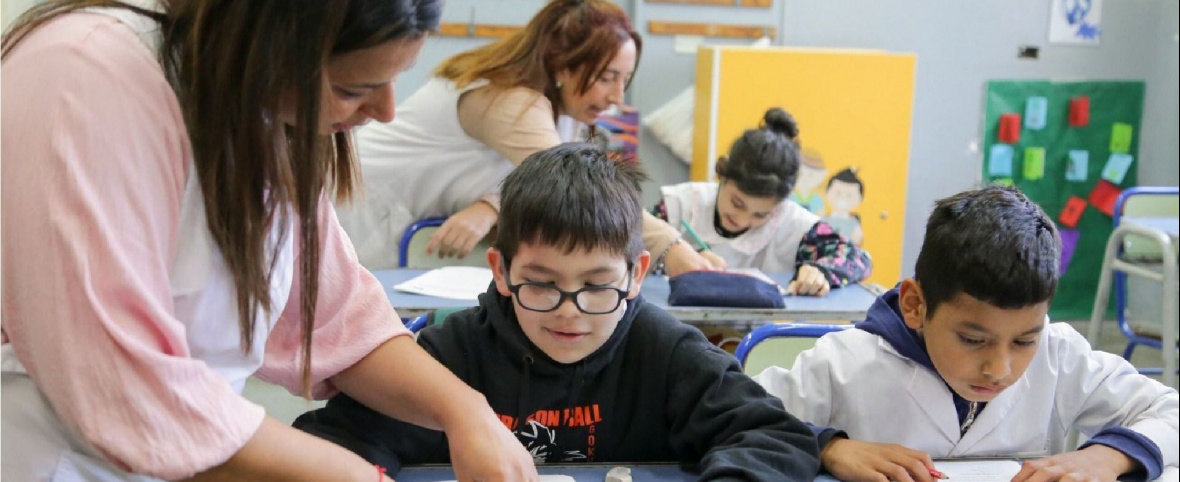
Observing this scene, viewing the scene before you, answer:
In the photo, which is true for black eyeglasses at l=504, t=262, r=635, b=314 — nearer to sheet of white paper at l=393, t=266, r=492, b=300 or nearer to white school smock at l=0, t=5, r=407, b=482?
white school smock at l=0, t=5, r=407, b=482

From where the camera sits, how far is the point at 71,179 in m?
0.70

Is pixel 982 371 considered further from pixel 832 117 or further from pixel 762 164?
pixel 832 117

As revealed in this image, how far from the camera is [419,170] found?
275cm

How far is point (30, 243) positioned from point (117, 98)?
0.11m

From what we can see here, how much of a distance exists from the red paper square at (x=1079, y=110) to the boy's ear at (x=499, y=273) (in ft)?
13.3

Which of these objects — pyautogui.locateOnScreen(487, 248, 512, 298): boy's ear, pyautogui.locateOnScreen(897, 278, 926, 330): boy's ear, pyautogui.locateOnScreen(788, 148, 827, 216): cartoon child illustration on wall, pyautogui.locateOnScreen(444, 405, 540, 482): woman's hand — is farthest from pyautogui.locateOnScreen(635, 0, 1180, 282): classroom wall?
pyautogui.locateOnScreen(444, 405, 540, 482): woman's hand

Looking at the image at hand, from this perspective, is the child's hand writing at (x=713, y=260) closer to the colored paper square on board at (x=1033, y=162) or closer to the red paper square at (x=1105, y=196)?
the colored paper square on board at (x=1033, y=162)

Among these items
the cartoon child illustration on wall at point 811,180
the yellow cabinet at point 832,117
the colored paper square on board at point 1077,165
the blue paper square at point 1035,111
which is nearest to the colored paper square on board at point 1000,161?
the blue paper square at point 1035,111

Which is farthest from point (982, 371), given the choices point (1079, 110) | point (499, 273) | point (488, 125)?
point (1079, 110)

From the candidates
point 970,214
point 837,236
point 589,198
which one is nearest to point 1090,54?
point 837,236

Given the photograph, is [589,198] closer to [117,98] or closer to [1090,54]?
[117,98]

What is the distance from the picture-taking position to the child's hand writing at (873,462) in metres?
1.25

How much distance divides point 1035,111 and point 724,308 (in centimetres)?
302

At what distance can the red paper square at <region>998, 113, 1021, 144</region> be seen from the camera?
15.5 feet
